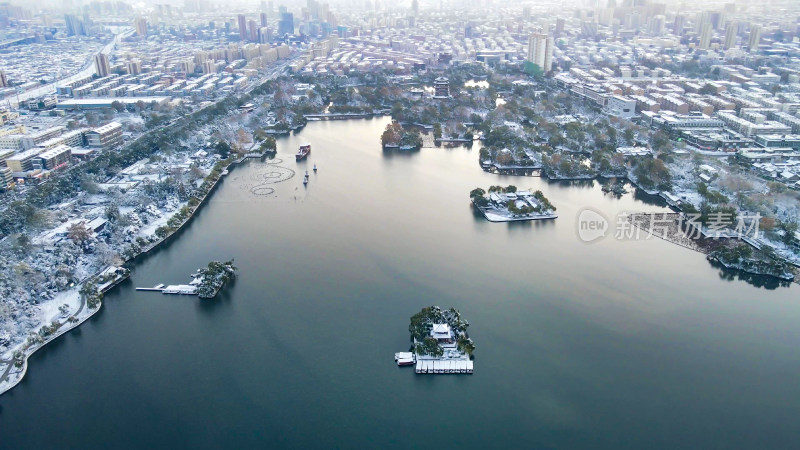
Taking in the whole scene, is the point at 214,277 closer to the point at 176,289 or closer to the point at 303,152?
the point at 176,289

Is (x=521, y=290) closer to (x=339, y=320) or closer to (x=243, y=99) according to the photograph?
(x=339, y=320)

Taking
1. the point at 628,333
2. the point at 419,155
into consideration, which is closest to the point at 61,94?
the point at 419,155

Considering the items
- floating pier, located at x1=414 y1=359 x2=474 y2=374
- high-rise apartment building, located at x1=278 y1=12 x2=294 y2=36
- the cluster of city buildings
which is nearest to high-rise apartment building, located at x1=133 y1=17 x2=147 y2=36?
high-rise apartment building, located at x1=278 y1=12 x2=294 y2=36

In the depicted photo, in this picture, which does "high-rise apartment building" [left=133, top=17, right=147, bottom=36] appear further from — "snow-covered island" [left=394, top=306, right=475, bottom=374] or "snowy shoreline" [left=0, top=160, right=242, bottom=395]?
"snow-covered island" [left=394, top=306, right=475, bottom=374]

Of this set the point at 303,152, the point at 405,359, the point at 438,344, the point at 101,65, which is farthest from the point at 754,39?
the point at 101,65

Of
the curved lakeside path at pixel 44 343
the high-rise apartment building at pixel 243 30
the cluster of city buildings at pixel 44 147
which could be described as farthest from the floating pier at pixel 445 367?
the high-rise apartment building at pixel 243 30

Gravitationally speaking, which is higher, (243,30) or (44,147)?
(243,30)
